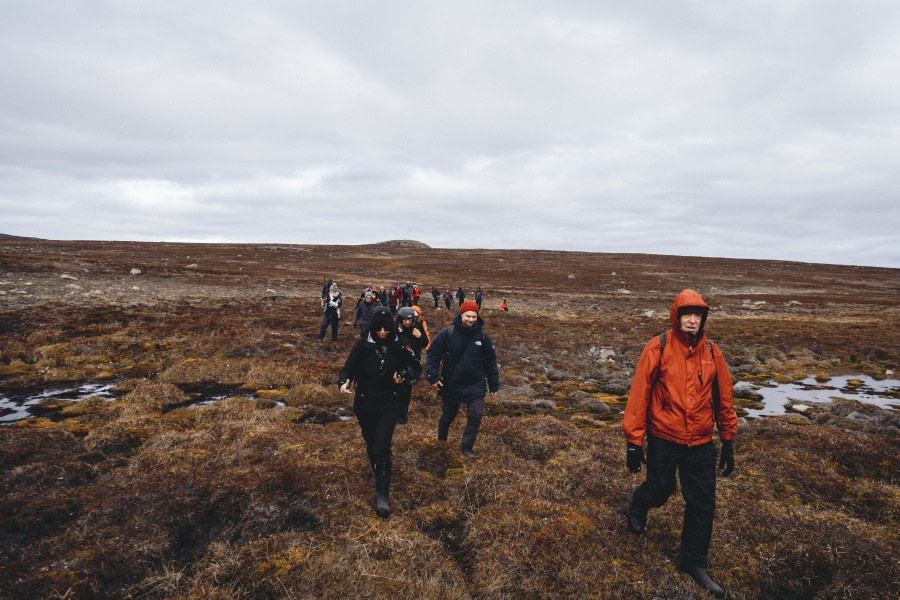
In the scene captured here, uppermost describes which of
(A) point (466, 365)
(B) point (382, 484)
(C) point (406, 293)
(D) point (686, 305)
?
(D) point (686, 305)

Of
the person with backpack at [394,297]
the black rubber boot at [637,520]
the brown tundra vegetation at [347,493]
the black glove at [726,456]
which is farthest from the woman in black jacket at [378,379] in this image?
the person with backpack at [394,297]

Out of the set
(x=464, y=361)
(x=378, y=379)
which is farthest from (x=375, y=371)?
(x=464, y=361)

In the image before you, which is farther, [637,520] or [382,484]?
[382,484]

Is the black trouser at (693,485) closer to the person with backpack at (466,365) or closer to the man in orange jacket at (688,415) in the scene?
the man in orange jacket at (688,415)

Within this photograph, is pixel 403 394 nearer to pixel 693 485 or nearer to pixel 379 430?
pixel 379 430

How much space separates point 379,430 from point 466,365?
8.03 ft

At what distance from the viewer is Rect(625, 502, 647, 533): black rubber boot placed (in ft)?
19.5

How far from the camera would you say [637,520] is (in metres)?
5.98

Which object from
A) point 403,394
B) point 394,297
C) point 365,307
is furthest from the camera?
point 394,297

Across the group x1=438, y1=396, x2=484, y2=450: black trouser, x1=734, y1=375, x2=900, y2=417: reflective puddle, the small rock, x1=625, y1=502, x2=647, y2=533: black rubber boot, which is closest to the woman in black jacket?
x1=438, y1=396, x2=484, y2=450: black trouser

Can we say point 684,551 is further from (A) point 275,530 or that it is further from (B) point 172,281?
(B) point 172,281

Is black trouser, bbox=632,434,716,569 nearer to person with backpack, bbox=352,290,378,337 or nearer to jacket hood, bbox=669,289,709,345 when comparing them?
jacket hood, bbox=669,289,709,345

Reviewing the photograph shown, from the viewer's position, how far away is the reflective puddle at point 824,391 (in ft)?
51.7

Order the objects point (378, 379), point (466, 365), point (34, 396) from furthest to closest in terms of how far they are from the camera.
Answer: point (34, 396) < point (466, 365) < point (378, 379)
